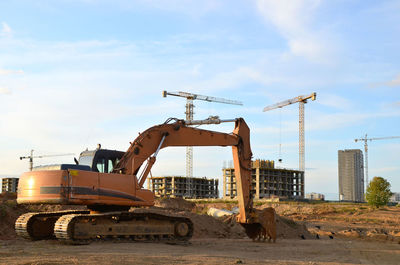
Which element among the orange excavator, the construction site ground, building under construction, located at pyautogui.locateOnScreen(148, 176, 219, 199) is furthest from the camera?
building under construction, located at pyautogui.locateOnScreen(148, 176, 219, 199)

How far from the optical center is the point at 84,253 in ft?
39.3

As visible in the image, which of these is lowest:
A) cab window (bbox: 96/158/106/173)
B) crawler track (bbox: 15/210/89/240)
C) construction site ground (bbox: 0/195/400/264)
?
construction site ground (bbox: 0/195/400/264)

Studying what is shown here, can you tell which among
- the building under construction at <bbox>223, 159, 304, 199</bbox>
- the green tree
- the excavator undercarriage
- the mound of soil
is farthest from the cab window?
the building under construction at <bbox>223, 159, 304, 199</bbox>

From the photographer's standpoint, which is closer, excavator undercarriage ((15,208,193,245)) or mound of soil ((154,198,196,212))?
excavator undercarriage ((15,208,193,245))

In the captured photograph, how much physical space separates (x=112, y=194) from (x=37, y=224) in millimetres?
3621

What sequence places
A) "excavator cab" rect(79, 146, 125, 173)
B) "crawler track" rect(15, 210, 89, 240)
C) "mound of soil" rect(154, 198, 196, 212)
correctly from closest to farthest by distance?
1. "crawler track" rect(15, 210, 89, 240)
2. "excavator cab" rect(79, 146, 125, 173)
3. "mound of soil" rect(154, 198, 196, 212)

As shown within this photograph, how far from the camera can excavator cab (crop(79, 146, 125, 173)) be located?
Answer: 16.0 metres

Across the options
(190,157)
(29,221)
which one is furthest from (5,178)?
(29,221)

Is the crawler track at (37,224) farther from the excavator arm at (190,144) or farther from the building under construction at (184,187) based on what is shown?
the building under construction at (184,187)

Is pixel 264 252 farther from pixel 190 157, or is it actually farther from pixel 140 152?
pixel 190 157

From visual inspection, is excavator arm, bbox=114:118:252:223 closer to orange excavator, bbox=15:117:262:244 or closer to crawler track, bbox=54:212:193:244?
orange excavator, bbox=15:117:262:244

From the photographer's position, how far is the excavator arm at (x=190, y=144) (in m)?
16.0

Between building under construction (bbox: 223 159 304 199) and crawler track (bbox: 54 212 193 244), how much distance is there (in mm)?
93388

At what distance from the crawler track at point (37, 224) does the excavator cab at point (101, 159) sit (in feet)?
5.98
